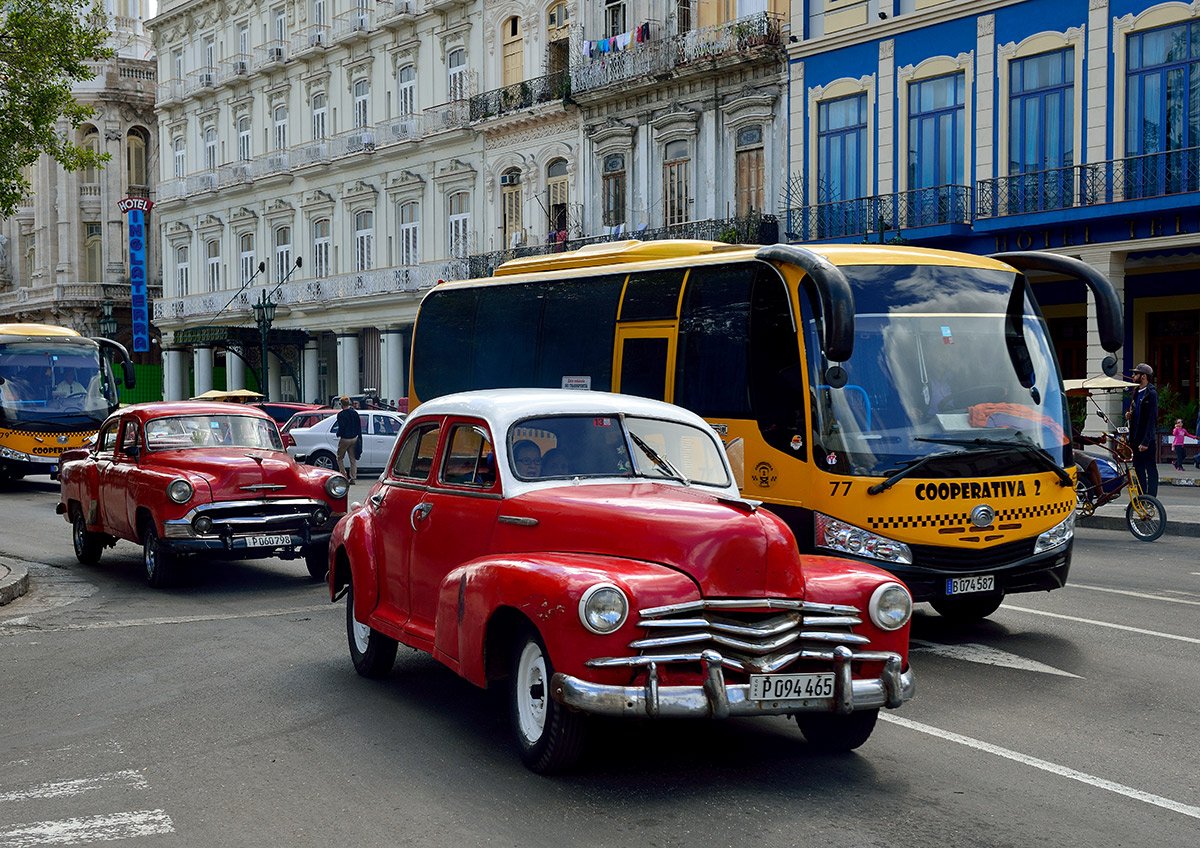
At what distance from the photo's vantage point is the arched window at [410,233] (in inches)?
1838

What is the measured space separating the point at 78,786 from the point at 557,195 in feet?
119

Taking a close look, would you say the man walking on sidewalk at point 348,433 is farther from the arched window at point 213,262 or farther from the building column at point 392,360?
the arched window at point 213,262

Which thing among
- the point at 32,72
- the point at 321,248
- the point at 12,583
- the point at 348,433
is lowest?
the point at 12,583

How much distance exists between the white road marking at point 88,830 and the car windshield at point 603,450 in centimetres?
251

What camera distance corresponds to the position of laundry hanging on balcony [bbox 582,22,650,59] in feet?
123

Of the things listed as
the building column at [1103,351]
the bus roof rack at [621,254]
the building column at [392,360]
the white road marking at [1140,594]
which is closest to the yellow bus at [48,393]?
the bus roof rack at [621,254]

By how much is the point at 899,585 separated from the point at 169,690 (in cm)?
456

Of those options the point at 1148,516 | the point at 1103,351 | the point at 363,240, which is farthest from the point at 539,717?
the point at 363,240

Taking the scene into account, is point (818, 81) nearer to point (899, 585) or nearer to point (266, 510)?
point (266, 510)

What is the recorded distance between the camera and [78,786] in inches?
257

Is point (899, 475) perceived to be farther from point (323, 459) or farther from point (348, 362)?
point (348, 362)

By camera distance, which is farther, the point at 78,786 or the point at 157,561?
the point at 157,561

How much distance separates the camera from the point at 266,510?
44.2ft

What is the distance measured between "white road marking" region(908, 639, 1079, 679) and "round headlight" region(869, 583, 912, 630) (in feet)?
8.93
